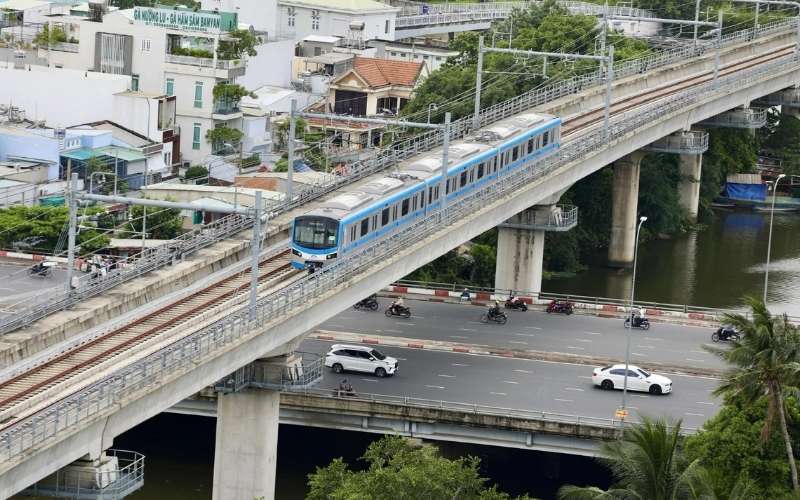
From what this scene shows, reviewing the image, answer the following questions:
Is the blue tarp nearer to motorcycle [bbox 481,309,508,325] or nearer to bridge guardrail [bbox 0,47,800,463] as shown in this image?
bridge guardrail [bbox 0,47,800,463]

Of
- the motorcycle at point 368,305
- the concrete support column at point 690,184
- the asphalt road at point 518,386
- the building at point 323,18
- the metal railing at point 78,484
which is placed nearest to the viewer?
the metal railing at point 78,484

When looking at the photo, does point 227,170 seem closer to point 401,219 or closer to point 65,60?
point 65,60

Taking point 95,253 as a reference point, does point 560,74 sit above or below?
above

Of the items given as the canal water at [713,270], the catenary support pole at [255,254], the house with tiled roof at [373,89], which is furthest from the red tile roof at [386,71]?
the catenary support pole at [255,254]

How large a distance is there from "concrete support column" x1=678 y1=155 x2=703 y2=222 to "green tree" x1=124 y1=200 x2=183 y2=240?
1687 inches

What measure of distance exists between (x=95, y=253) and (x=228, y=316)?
3062 cm

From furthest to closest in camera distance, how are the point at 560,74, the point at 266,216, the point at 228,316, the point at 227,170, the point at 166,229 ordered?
the point at 560,74 < the point at 227,170 < the point at 166,229 < the point at 266,216 < the point at 228,316

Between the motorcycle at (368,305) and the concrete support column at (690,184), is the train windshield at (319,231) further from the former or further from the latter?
the concrete support column at (690,184)

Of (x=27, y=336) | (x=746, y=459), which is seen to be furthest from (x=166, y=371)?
(x=746, y=459)

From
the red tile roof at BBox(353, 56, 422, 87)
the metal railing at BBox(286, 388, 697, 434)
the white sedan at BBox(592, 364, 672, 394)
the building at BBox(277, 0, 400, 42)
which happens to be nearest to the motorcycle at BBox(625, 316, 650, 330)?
the white sedan at BBox(592, 364, 672, 394)

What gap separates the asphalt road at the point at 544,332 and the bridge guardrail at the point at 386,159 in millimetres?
6898

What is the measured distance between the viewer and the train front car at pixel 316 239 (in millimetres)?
83938

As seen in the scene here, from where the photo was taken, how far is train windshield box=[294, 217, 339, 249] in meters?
83.9

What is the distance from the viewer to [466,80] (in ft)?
443
